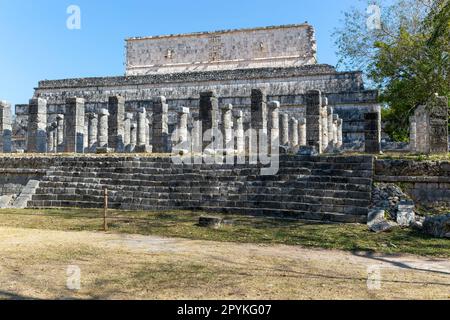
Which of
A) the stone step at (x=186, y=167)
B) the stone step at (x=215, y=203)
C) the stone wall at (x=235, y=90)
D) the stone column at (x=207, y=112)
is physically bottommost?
the stone step at (x=215, y=203)

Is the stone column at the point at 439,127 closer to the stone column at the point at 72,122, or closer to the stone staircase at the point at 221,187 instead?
the stone staircase at the point at 221,187

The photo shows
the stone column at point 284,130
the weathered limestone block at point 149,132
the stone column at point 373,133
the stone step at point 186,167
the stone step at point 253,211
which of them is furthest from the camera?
the weathered limestone block at point 149,132

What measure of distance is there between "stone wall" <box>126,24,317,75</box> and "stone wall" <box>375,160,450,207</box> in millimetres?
22962

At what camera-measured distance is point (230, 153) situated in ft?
45.3

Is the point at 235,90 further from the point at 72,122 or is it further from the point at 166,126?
the point at 72,122

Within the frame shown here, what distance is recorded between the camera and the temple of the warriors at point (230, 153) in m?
10.8

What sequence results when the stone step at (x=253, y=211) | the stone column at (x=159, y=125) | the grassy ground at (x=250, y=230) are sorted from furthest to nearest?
the stone column at (x=159, y=125) → the stone step at (x=253, y=211) → the grassy ground at (x=250, y=230)

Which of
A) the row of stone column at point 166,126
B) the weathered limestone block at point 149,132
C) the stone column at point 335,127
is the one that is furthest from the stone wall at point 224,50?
the row of stone column at point 166,126

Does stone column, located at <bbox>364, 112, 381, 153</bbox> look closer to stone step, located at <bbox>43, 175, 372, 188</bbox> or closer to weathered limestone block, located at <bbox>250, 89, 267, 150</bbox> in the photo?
weathered limestone block, located at <bbox>250, 89, 267, 150</bbox>

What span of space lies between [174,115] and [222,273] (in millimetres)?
22801

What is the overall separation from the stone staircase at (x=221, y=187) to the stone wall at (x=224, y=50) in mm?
22133

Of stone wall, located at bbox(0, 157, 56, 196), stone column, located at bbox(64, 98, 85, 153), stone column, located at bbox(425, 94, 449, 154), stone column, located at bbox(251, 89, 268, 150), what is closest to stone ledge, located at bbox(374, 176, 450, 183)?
stone column, located at bbox(425, 94, 449, 154)

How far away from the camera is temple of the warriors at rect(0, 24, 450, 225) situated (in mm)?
10797
